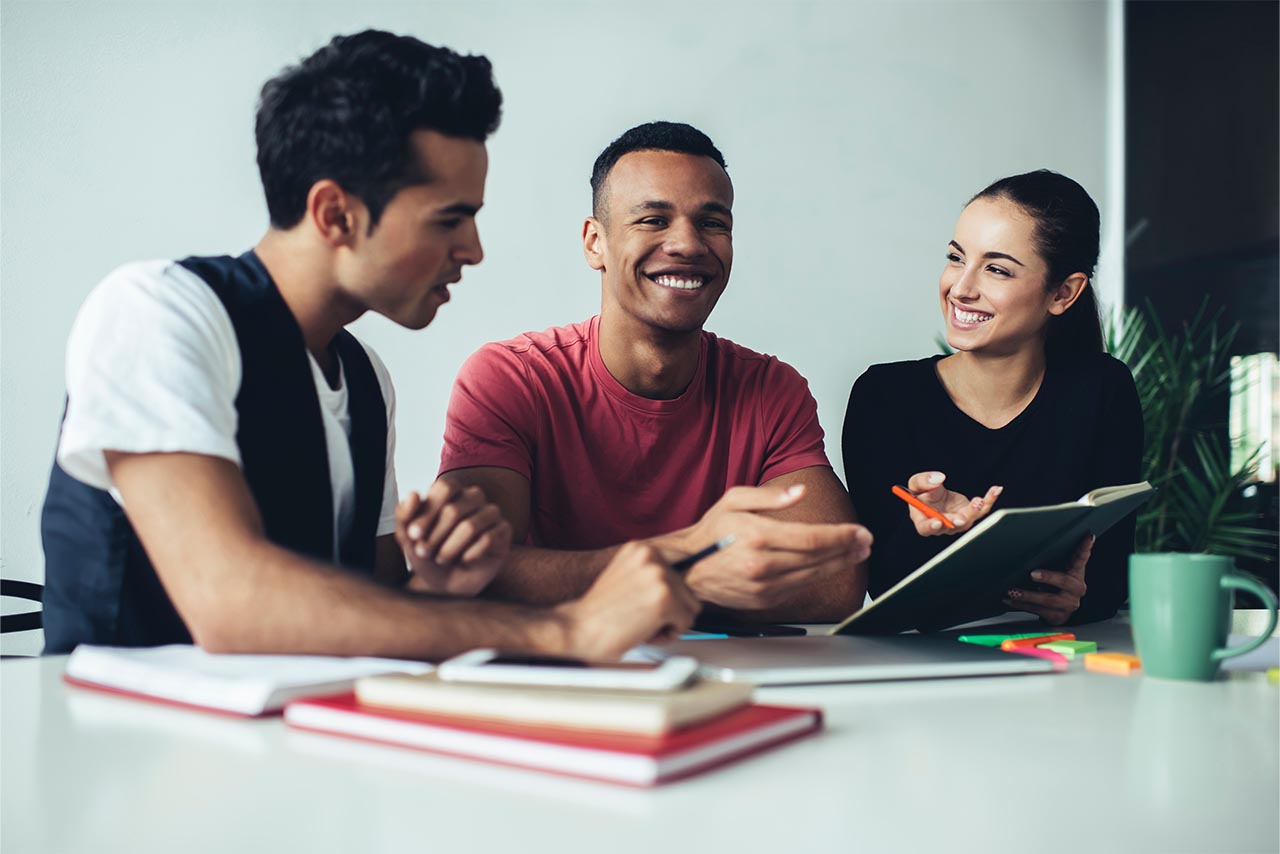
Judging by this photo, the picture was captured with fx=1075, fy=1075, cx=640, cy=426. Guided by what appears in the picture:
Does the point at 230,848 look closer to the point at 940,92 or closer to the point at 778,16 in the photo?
the point at 778,16

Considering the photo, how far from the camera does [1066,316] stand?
225 centimetres

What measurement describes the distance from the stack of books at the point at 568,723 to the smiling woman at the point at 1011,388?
115 centimetres

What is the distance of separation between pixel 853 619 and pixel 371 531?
0.65 meters

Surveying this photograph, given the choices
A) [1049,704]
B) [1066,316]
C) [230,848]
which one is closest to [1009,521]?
[1049,704]

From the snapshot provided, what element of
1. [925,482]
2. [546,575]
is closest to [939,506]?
[925,482]

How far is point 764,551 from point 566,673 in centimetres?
46

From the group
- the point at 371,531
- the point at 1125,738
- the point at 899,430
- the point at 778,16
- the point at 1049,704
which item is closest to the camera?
the point at 1125,738

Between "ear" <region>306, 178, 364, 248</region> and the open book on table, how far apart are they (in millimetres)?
773

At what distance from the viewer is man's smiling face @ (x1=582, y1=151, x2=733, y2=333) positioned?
198 cm

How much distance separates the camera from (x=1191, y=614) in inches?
41.6

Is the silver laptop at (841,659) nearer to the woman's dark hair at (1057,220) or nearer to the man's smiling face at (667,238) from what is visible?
the man's smiling face at (667,238)

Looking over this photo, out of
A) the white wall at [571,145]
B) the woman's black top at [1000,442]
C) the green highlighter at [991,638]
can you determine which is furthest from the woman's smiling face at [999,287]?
the white wall at [571,145]

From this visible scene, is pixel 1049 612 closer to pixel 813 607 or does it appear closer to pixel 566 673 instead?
pixel 813 607

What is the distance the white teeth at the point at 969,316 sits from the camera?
2.14 m
